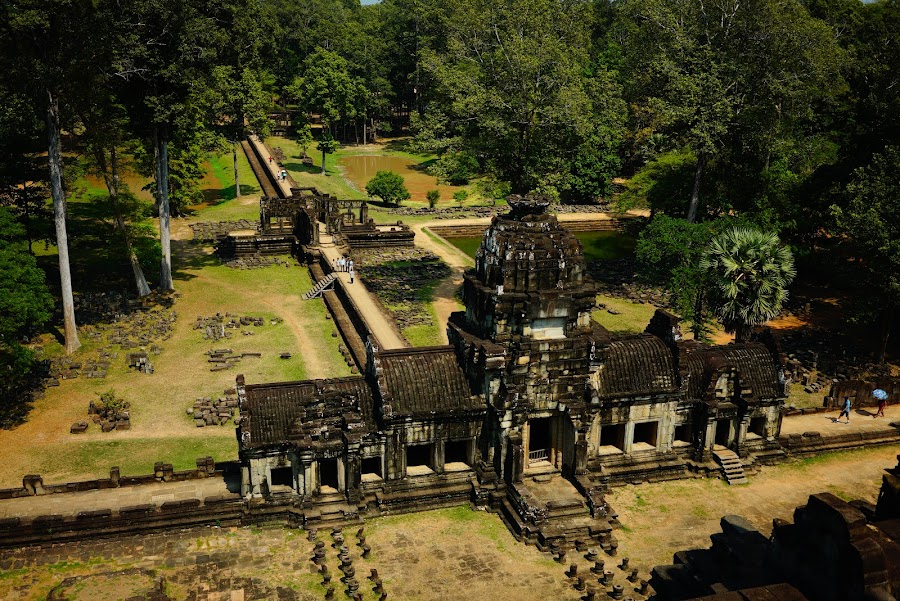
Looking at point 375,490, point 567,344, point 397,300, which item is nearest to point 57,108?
point 397,300

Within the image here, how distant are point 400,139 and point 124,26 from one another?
84.7 metres

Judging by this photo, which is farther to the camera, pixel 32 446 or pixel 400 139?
pixel 400 139

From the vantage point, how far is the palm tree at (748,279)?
37094 mm

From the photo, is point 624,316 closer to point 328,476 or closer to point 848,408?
point 848,408

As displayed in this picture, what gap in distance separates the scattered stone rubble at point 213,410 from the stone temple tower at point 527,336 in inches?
524

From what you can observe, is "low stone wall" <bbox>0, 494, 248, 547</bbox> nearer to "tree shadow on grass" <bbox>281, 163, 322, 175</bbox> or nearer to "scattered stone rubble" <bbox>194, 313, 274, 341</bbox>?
"scattered stone rubble" <bbox>194, 313, 274, 341</bbox>

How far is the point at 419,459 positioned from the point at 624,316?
80.1ft

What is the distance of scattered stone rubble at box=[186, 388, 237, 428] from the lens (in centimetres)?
3716

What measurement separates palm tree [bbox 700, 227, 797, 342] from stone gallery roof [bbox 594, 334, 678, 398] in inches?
249

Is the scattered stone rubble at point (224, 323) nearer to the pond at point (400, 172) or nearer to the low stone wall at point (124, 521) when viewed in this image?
the low stone wall at point (124, 521)

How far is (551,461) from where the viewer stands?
32.0 m

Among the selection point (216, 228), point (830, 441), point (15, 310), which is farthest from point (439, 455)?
point (216, 228)

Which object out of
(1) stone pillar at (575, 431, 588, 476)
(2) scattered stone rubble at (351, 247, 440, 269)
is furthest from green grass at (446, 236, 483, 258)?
(1) stone pillar at (575, 431, 588, 476)

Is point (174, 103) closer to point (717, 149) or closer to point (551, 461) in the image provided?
point (551, 461)
